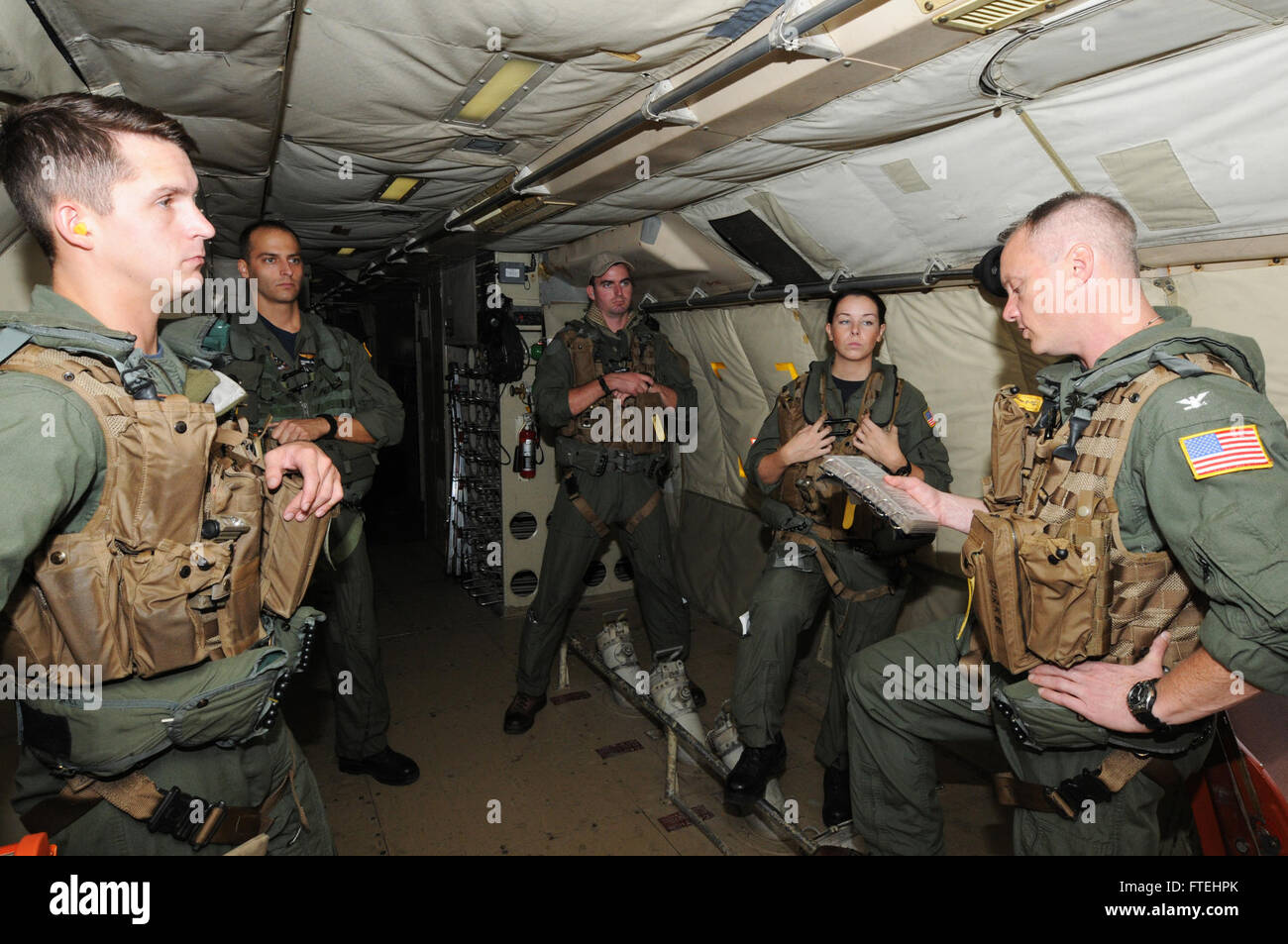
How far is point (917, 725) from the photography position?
259 centimetres

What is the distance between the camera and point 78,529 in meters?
1.53

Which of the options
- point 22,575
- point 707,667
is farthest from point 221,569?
point 707,667

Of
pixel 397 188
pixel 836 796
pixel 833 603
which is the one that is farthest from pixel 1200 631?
pixel 397 188

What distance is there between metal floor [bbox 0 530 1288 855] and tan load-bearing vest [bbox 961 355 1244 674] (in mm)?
692

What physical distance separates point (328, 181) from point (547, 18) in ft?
7.22

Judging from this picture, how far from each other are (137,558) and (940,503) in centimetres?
227

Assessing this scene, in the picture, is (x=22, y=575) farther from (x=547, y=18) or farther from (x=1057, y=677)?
(x=1057, y=677)

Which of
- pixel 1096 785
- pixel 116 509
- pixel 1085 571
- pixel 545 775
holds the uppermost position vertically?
pixel 116 509

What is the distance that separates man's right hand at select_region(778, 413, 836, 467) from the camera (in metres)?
3.37

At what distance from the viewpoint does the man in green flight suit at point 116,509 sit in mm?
1479

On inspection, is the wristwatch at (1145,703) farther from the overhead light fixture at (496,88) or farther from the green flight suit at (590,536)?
the green flight suit at (590,536)

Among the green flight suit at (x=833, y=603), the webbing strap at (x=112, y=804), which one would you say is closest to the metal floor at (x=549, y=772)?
the green flight suit at (x=833, y=603)

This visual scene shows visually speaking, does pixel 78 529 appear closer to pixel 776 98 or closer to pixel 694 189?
pixel 776 98

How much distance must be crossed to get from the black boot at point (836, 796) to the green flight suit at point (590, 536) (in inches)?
49.8
